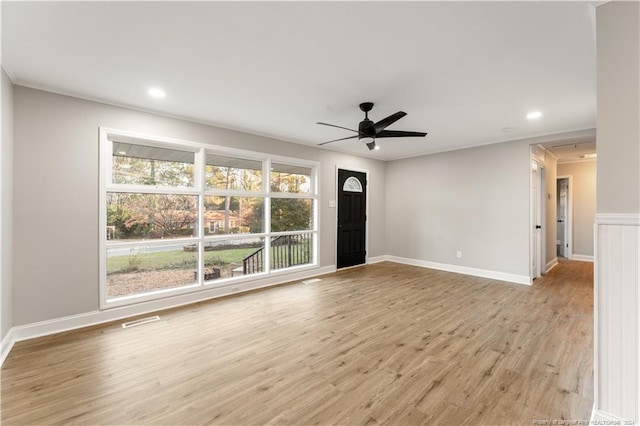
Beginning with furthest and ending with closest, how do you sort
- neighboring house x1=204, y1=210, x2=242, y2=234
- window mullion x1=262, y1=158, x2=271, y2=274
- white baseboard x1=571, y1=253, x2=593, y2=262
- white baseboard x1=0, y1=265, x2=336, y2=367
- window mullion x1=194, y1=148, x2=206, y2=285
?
white baseboard x1=571, y1=253, x2=593, y2=262 → window mullion x1=262, y1=158, x2=271, y2=274 → neighboring house x1=204, y1=210, x2=242, y2=234 → window mullion x1=194, y1=148, x2=206, y2=285 → white baseboard x1=0, y1=265, x2=336, y2=367

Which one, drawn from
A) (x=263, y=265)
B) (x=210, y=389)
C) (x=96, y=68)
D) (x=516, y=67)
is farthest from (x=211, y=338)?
(x=516, y=67)

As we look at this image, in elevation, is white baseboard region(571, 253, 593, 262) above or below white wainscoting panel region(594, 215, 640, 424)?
below

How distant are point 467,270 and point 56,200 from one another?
21.4 feet

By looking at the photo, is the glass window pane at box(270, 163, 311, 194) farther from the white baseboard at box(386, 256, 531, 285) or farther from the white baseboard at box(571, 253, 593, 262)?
the white baseboard at box(571, 253, 593, 262)

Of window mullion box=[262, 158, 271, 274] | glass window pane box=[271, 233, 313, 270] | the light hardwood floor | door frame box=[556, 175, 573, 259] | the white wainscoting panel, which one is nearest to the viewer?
the white wainscoting panel

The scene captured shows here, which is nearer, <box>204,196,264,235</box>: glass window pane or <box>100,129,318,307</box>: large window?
<box>100,129,318,307</box>: large window

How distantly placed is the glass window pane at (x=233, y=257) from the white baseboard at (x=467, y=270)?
3573mm

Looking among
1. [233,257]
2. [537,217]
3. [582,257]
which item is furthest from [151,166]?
[582,257]

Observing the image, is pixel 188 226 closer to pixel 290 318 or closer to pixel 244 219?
pixel 244 219

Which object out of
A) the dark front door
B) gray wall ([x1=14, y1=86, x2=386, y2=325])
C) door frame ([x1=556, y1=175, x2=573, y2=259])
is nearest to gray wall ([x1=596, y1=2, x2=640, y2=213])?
gray wall ([x1=14, y1=86, x2=386, y2=325])

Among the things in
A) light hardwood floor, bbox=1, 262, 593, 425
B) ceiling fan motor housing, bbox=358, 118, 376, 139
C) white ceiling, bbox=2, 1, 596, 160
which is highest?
white ceiling, bbox=2, 1, 596, 160

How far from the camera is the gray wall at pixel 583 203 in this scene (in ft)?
21.9

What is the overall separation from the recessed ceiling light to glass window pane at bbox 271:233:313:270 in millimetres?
2750

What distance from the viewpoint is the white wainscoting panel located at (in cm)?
149
